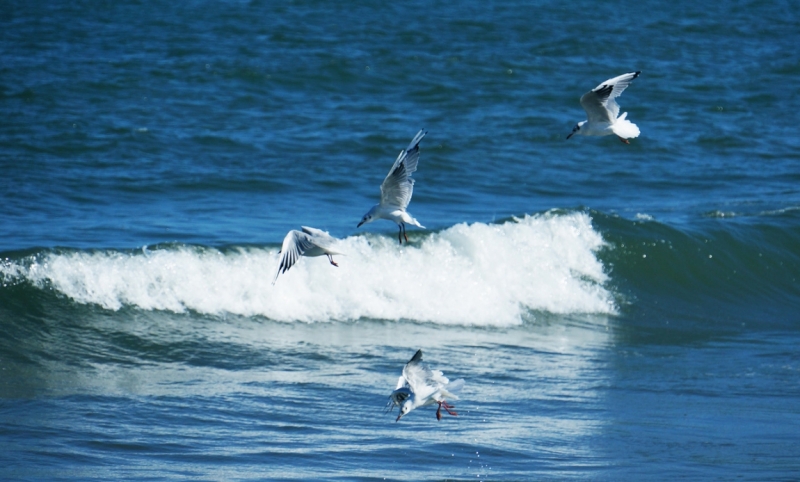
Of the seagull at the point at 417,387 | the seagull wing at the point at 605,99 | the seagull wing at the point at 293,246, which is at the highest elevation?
the seagull wing at the point at 605,99

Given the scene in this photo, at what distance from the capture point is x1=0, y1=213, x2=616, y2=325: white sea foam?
37.9ft

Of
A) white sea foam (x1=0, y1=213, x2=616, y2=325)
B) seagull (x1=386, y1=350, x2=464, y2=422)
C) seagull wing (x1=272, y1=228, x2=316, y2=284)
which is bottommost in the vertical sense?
seagull (x1=386, y1=350, x2=464, y2=422)

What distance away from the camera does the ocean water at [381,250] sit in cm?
749

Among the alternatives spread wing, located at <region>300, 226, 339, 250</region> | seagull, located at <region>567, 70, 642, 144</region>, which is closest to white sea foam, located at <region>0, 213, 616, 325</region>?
seagull, located at <region>567, 70, 642, 144</region>

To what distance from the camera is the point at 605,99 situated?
8.27 m

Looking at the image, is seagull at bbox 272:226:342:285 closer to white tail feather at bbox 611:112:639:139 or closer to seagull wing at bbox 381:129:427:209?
seagull wing at bbox 381:129:427:209

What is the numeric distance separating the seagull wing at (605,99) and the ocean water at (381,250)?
7.32 ft

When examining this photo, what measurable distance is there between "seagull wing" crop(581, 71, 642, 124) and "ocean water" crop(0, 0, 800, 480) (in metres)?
2.23

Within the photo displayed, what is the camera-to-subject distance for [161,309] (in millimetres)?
11422

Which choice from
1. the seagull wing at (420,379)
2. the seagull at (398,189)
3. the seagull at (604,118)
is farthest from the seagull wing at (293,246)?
the seagull at (604,118)

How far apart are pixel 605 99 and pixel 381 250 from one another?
522 centimetres

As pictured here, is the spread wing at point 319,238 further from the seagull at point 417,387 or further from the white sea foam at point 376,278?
the white sea foam at point 376,278

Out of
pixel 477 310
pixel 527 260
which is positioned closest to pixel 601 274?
pixel 527 260

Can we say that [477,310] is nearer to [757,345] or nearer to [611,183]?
[757,345]
